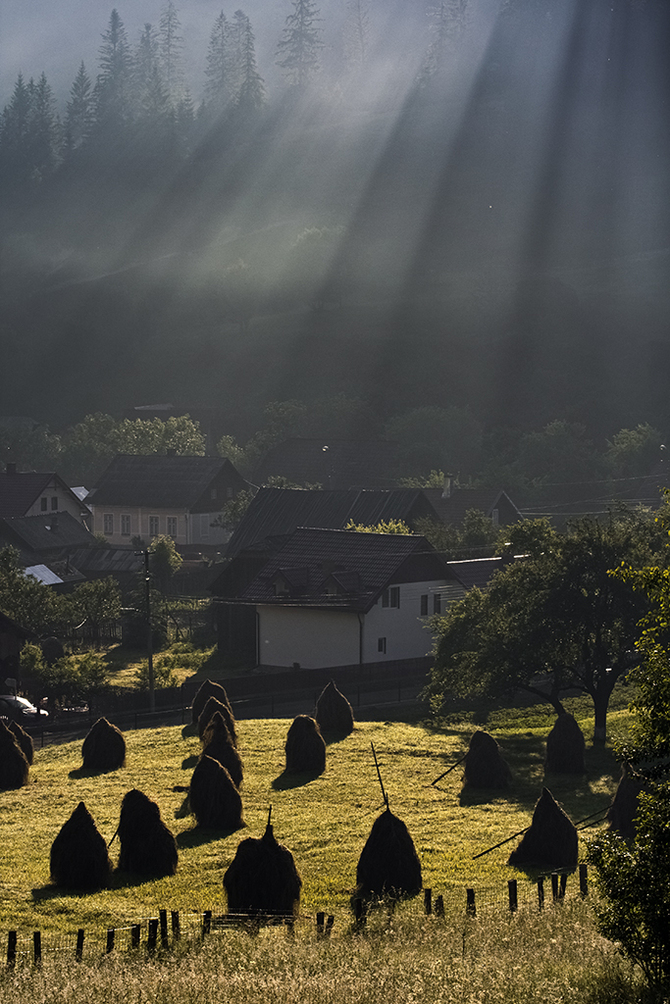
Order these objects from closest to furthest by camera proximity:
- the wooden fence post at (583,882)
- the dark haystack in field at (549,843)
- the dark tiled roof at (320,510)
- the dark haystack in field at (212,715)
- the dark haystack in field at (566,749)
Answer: the wooden fence post at (583,882)
the dark haystack in field at (549,843)
the dark haystack in field at (566,749)
the dark haystack in field at (212,715)
the dark tiled roof at (320,510)

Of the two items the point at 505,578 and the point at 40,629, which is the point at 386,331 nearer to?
the point at 40,629

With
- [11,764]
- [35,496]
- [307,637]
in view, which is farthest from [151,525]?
[11,764]

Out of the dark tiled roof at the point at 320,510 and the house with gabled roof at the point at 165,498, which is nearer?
the dark tiled roof at the point at 320,510

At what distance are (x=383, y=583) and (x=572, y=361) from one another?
4553 inches

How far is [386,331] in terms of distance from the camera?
7067 inches

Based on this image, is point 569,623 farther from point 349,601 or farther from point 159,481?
point 159,481

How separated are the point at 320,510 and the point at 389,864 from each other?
162 ft

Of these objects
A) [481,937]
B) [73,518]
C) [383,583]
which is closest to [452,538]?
[383,583]

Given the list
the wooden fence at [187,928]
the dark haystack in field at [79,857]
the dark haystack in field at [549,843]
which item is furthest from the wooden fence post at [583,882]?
the dark haystack in field at [79,857]

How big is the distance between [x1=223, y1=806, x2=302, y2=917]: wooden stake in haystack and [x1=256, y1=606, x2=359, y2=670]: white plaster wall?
104 ft

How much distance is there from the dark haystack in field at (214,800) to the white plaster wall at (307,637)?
79.6ft

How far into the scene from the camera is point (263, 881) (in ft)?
76.9

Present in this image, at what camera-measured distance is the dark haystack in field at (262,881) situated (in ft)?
76.6

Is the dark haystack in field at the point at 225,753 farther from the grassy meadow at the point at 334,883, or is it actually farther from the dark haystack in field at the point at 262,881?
the dark haystack in field at the point at 262,881
